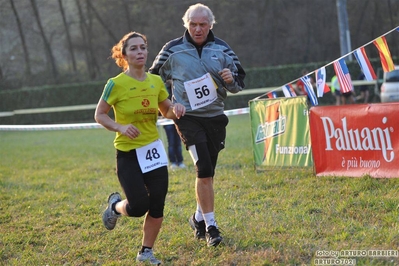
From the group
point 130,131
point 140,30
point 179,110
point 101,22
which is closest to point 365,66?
point 179,110

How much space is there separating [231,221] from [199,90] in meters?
1.53

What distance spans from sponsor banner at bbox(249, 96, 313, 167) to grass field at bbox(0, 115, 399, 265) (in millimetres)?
225

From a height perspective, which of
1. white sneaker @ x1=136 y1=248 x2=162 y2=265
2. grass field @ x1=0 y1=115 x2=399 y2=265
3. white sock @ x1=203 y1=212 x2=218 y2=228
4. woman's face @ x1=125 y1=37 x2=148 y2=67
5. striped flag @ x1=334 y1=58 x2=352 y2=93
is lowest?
grass field @ x1=0 y1=115 x2=399 y2=265

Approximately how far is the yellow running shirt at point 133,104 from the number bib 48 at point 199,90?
1.79 ft

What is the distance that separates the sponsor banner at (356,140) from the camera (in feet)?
25.2

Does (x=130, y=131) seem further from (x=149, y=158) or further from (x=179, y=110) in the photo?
(x=179, y=110)

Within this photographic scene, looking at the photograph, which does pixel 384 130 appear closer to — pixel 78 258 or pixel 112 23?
pixel 78 258

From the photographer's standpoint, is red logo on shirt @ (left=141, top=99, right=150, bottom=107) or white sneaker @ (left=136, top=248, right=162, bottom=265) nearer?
red logo on shirt @ (left=141, top=99, right=150, bottom=107)

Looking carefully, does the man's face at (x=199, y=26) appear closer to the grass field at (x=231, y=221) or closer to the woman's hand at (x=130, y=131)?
the woman's hand at (x=130, y=131)

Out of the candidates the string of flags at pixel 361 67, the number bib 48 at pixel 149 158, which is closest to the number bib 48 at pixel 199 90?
the number bib 48 at pixel 149 158

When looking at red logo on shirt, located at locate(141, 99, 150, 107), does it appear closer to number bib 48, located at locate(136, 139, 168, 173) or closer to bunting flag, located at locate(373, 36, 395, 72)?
number bib 48, located at locate(136, 139, 168, 173)

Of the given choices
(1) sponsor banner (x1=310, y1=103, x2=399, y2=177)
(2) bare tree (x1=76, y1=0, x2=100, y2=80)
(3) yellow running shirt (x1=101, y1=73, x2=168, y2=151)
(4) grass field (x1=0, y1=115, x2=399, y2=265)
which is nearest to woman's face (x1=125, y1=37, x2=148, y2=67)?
(3) yellow running shirt (x1=101, y1=73, x2=168, y2=151)

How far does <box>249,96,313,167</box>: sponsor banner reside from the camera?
8.99 meters

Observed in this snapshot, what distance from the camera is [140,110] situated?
16.1 feet
